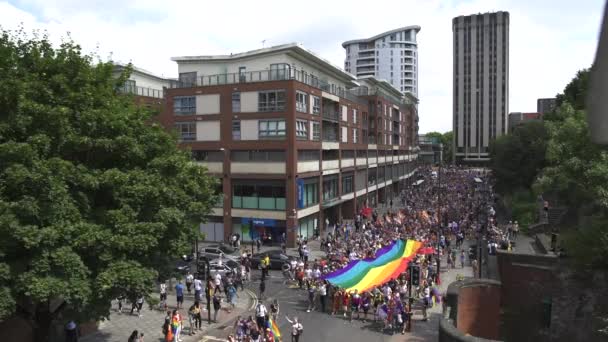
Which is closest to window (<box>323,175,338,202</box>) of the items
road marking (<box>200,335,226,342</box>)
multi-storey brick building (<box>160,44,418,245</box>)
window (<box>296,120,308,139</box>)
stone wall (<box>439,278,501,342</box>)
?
multi-storey brick building (<box>160,44,418,245</box>)

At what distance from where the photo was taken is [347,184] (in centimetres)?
5856

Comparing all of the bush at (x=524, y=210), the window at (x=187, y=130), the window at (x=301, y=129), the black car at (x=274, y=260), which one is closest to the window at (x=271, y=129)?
the window at (x=301, y=129)

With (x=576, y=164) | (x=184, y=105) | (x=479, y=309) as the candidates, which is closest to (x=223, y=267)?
(x=479, y=309)

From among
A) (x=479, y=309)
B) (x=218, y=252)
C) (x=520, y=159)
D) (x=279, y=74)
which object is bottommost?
(x=479, y=309)

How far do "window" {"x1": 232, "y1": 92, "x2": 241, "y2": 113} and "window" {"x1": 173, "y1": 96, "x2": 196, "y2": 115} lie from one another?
4.16 metres

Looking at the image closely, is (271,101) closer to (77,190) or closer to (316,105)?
(316,105)

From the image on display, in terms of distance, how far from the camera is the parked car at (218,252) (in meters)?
33.5

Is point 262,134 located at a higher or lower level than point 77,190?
higher

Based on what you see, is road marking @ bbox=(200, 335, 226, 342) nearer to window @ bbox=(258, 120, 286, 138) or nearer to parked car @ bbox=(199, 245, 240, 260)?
parked car @ bbox=(199, 245, 240, 260)

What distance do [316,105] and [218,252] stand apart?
19.2 m

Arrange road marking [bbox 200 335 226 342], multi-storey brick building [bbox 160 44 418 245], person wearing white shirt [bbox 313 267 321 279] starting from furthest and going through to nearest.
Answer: multi-storey brick building [bbox 160 44 418 245] → person wearing white shirt [bbox 313 267 321 279] → road marking [bbox 200 335 226 342]

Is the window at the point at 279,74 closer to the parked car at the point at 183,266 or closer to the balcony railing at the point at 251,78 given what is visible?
the balcony railing at the point at 251,78

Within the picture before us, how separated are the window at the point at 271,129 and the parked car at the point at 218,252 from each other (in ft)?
36.1

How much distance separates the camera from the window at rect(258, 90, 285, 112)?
4225cm
